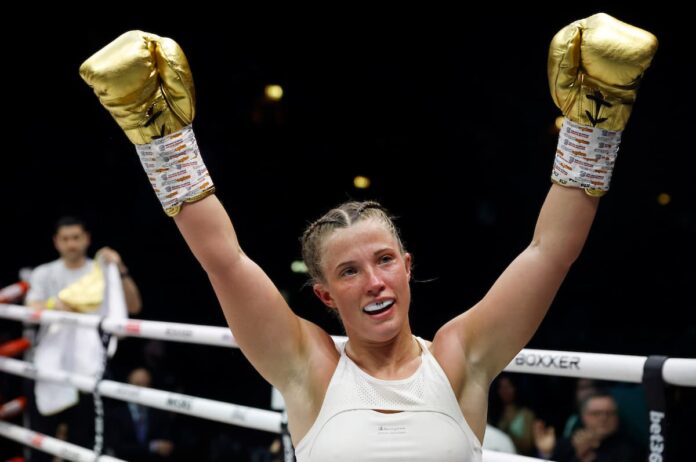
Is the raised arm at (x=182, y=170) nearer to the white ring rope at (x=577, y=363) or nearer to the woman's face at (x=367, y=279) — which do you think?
the woman's face at (x=367, y=279)

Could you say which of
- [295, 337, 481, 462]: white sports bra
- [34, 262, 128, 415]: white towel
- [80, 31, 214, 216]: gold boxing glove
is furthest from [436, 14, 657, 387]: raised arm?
[34, 262, 128, 415]: white towel

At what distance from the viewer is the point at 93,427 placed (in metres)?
3.93

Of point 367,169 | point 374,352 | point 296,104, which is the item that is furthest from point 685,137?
point 374,352

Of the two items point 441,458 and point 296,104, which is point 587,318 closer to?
point 296,104

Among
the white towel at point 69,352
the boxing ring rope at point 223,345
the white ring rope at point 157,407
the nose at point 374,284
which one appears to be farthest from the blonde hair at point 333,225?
the white towel at point 69,352

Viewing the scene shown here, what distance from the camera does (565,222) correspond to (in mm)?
1469

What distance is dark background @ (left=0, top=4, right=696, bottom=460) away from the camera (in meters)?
5.59

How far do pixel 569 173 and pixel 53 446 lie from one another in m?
2.71

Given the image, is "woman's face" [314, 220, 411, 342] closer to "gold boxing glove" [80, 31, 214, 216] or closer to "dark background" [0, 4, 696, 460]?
"gold boxing glove" [80, 31, 214, 216]

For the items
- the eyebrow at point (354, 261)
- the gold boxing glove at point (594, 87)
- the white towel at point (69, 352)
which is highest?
the gold boxing glove at point (594, 87)

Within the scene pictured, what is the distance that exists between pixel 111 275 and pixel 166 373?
245 cm

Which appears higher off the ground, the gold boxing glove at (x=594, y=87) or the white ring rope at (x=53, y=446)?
the gold boxing glove at (x=594, y=87)

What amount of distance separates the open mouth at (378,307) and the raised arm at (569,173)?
15cm

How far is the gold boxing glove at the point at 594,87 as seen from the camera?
135 centimetres
